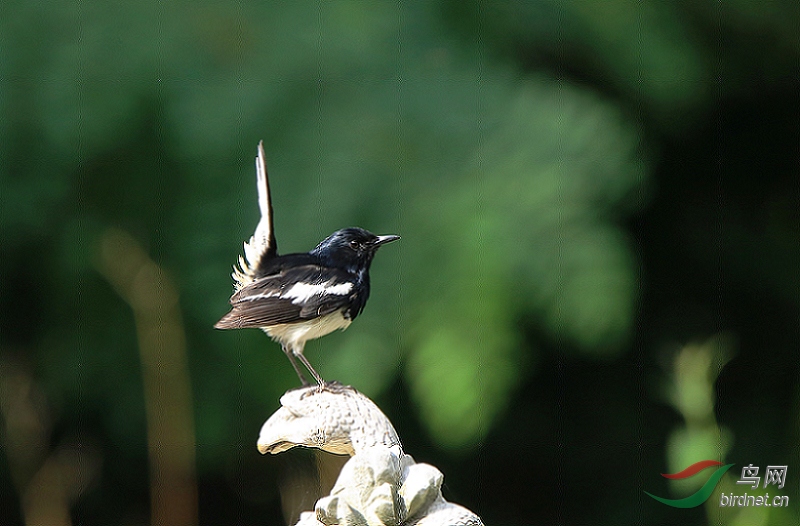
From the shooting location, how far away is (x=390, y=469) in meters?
0.82

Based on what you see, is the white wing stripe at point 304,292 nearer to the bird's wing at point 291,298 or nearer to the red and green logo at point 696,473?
the bird's wing at point 291,298

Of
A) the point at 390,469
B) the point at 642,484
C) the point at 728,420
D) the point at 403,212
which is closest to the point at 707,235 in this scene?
the point at 728,420

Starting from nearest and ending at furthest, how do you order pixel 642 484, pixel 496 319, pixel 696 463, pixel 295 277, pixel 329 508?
1. pixel 329 508
2. pixel 295 277
3. pixel 496 319
4. pixel 696 463
5. pixel 642 484

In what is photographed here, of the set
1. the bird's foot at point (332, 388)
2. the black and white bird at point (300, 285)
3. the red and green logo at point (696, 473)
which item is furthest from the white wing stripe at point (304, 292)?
the red and green logo at point (696, 473)

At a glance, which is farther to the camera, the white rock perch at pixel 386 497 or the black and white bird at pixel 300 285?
the black and white bird at pixel 300 285

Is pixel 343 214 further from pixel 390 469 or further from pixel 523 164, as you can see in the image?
pixel 390 469

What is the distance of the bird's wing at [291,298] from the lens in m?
1.02

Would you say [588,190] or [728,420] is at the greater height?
[588,190]

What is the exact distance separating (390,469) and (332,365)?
0.74 m

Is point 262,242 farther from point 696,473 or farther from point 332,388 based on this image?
point 696,473

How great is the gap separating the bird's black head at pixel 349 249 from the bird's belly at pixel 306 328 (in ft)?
0.19

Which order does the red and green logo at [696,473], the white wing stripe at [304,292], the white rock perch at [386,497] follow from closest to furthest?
1. the white rock perch at [386,497]
2. the white wing stripe at [304,292]
3. the red and green logo at [696,473]
